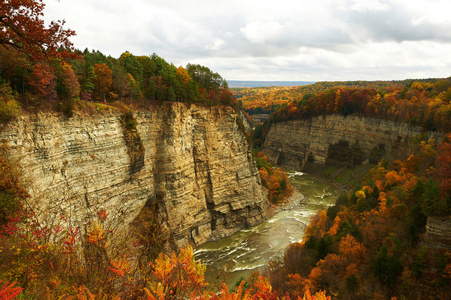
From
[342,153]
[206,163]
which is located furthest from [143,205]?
[342,153]

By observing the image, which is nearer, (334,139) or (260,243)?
(260,243)

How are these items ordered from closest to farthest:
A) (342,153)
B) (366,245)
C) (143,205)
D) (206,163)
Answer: (366,245) < (143,205) < (206,163) < (342,153)

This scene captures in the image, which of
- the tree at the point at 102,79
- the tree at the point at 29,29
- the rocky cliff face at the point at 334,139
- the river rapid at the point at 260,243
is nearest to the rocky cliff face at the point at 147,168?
the river rapid at the point at 260,243

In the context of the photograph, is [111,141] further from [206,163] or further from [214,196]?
[214,196]

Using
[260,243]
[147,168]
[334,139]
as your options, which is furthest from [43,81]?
[334,139]

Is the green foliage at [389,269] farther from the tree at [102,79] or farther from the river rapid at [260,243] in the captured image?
the tree at [102,79]

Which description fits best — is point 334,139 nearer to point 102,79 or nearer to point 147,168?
point 147,168
